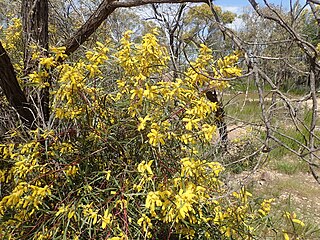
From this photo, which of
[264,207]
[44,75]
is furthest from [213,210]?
[44,75]

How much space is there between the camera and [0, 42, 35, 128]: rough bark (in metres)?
1.93

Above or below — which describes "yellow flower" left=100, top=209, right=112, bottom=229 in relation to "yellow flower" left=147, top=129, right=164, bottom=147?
below

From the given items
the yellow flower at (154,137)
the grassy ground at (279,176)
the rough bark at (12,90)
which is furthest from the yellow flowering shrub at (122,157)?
the grassy ground at (279,176)

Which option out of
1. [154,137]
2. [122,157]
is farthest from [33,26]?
[154,137]

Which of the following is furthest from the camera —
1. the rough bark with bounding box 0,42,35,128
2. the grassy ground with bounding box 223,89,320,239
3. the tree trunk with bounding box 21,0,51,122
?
the grassy ground with bounding box 223,89,320,239

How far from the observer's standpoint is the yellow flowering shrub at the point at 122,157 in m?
1.46

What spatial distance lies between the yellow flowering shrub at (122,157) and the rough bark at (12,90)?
34 centimetres

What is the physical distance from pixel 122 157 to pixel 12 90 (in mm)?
809

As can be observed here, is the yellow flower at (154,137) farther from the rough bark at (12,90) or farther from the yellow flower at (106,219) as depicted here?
the rough bark at (12,90)

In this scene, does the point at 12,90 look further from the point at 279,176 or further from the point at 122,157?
the point at 279,176

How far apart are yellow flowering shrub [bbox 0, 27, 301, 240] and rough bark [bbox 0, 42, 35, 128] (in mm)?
343

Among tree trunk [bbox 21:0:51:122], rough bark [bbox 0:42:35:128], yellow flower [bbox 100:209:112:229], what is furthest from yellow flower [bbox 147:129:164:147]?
tree trunk [bbox 21:0:51:122]

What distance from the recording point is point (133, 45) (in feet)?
5.63

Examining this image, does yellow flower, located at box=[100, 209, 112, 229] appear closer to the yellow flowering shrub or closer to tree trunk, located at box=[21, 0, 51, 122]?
the yellow flowering shrub
